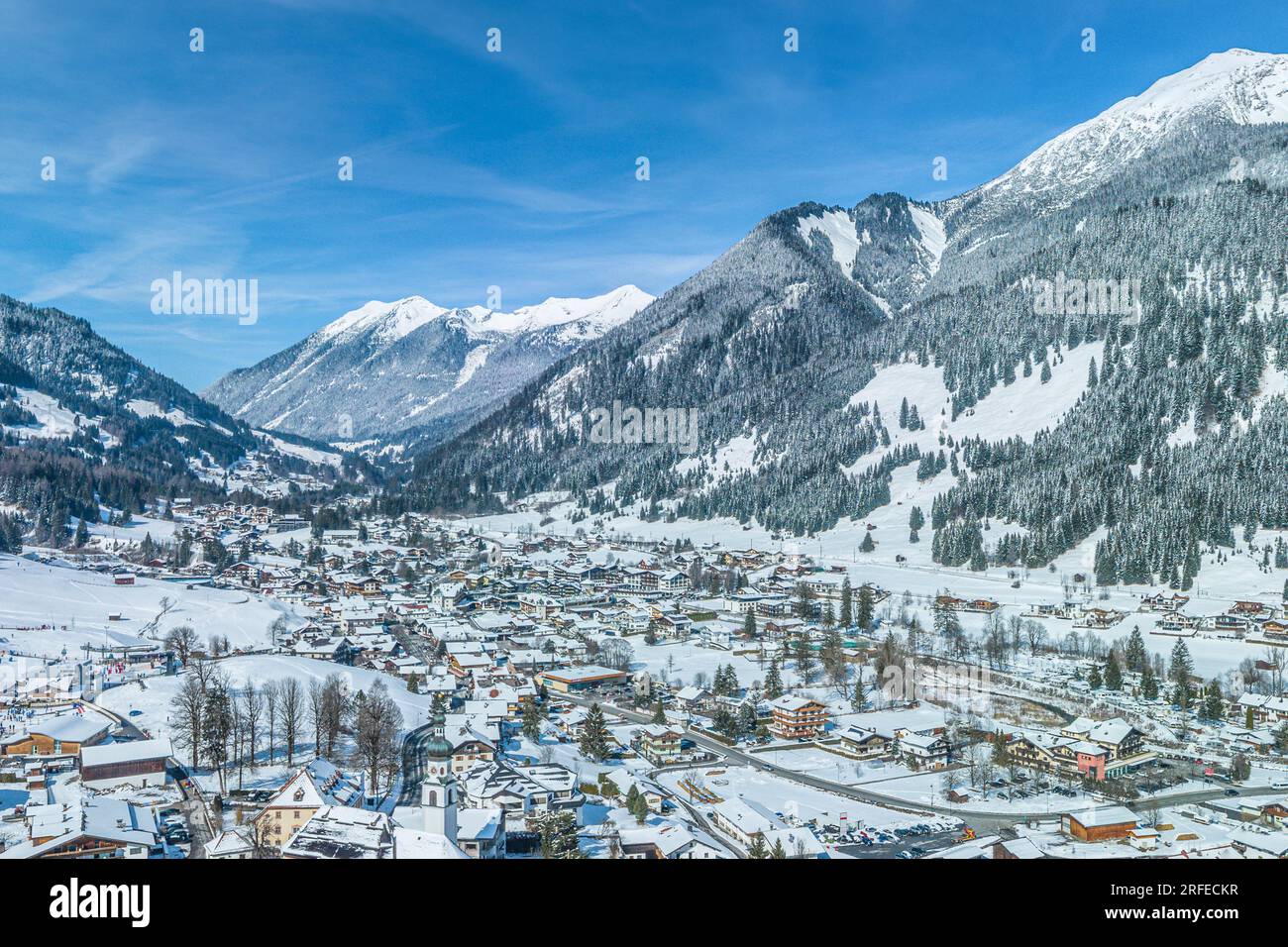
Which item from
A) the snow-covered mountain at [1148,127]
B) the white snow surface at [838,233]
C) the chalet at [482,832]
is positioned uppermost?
the snow-covered mountain at [1148,127]

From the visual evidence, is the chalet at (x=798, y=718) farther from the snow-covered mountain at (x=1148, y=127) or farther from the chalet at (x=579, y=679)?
the snow-covered mountain at (x=1148, y=127)

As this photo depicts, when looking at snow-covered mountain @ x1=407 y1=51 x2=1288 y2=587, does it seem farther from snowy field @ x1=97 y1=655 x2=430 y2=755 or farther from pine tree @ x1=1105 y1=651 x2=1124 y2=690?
snowy field @ x1=97 y1=655 x2=430 y2=755

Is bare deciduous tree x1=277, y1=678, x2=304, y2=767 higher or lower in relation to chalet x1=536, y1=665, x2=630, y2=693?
higher

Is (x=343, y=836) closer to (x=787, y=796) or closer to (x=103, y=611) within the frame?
(x=787, y=796)

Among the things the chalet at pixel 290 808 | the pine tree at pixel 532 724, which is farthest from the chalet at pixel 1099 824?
the chalet at pixel 290 808

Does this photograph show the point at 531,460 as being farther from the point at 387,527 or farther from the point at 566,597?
the point at 566,597

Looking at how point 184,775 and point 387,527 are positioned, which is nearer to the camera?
point 184,775

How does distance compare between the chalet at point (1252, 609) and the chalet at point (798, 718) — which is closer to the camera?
the chalet at point (798, 718)

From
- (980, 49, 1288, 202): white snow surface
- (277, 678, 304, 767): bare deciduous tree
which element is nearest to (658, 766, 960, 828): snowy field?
(277, 678, 304, 767): bare deciduous tree

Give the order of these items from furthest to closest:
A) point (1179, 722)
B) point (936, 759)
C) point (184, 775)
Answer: point (1179, 722), point (936, 759), point (184, 775)
